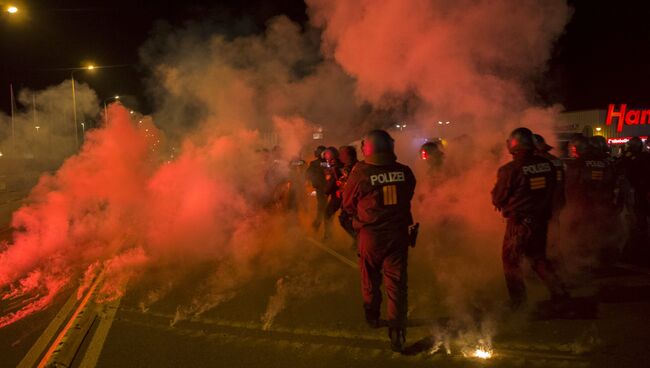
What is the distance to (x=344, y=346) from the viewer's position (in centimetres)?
412

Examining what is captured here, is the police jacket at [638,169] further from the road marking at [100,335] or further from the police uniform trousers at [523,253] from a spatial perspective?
the road marking at [100,335]

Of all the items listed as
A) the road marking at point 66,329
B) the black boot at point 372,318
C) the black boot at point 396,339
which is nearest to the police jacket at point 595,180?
the black boot at point 372,318

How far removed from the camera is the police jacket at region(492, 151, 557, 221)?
15.0ft

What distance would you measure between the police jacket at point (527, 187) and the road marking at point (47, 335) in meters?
4.21

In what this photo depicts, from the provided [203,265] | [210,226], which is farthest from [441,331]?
[210,226]

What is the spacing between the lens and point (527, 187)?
15.0ft

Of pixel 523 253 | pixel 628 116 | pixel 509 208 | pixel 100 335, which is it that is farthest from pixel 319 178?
pixel 628 116

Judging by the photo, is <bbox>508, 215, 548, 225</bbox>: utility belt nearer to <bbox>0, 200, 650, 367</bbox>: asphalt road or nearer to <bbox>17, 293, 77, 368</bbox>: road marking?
<bbox>0, 200, 650, 367</bbox>: asphalt road

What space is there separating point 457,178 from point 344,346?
16.9 ft

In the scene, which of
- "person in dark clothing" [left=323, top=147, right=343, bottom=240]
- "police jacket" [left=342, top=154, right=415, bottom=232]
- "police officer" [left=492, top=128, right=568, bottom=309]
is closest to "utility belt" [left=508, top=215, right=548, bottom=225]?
"police officer" [left=492, top=128, right=568, bottom=309]

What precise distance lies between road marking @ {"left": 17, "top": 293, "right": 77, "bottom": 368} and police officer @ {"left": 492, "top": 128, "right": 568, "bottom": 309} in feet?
13.5

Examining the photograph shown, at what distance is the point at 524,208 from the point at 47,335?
4466 millimetres

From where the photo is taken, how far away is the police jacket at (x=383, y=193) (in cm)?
410

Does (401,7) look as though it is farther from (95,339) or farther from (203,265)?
(95,339)
